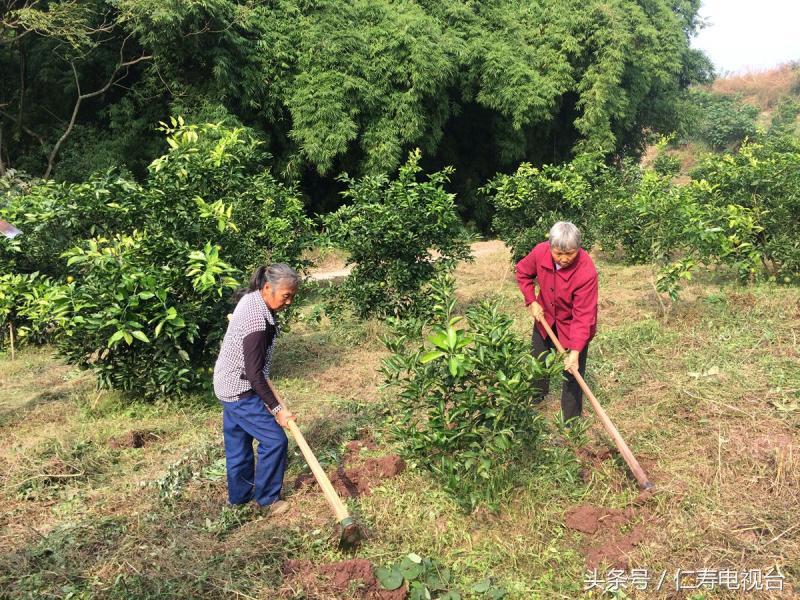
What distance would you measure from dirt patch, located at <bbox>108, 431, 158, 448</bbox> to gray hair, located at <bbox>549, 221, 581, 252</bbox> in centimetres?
312

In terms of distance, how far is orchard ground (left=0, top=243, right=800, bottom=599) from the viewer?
2709 mm

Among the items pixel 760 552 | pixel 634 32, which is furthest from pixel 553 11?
pixel 760 552

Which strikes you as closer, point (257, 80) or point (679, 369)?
point (679, 369)

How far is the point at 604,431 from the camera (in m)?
4.00

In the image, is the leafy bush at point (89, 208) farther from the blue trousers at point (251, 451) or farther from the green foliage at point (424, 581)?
the green foliage at point (424, 581)

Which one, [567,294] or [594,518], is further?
[567,294]

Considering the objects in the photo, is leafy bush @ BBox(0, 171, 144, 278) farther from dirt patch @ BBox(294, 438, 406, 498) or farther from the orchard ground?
dirt patch @ BBox(294, 438, 406, 498)

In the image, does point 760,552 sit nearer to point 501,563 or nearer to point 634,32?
point 501,563

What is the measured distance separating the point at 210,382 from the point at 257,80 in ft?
27.4

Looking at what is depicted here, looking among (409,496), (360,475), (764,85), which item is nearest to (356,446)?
(360,475)

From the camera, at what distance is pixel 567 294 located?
3.82 meters

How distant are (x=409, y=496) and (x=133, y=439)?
216 cm

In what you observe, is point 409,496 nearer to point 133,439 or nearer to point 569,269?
point 569,269

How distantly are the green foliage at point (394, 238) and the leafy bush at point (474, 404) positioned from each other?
325 cm
